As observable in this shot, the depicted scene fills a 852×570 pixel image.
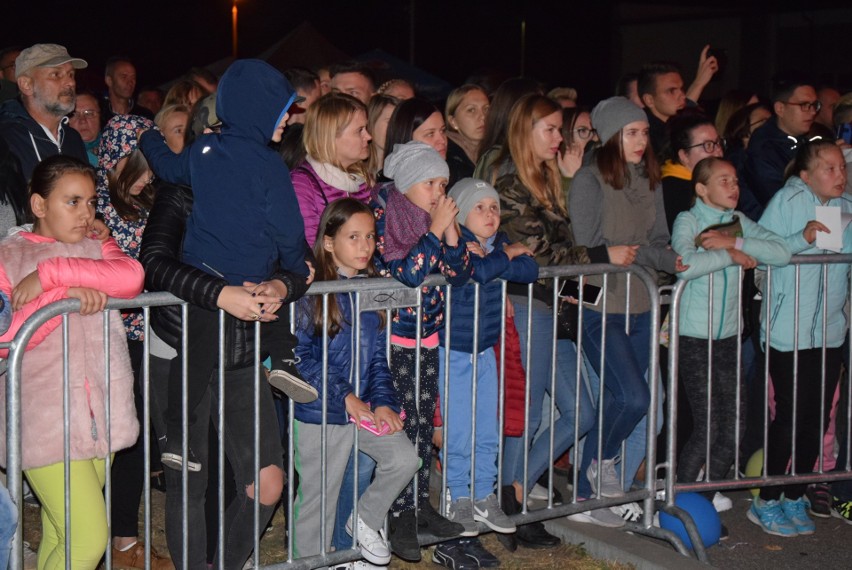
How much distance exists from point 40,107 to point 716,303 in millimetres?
4040

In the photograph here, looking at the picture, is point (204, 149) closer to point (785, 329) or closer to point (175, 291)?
point (175, 291)

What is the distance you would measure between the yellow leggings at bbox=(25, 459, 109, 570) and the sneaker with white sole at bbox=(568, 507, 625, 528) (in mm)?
2918

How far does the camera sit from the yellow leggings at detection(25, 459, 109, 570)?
4473mm

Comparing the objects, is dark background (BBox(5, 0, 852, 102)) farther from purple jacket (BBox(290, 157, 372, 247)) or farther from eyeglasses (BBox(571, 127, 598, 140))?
purple jacket (BBox(290, 157, 372, 247))

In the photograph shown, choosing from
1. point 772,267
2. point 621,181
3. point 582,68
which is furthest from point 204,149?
point 582,68

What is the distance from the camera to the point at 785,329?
6.70 meters

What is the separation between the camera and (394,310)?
5.39 m

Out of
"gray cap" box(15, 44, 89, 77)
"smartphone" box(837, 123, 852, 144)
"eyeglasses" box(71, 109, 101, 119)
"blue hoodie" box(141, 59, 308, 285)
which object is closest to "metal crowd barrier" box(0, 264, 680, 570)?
"blue hoodie" box(141, 59, 308, 285)

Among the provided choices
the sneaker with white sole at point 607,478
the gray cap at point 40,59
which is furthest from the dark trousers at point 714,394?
the gray cap at point 40,59

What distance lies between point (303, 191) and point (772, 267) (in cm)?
302

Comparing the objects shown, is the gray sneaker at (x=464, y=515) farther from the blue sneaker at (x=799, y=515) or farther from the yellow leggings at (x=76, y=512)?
the blue sneaker at (x=799, y=515)

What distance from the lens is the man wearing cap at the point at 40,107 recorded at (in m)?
5.88

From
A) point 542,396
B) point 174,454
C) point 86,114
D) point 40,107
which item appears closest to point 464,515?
point 542,396

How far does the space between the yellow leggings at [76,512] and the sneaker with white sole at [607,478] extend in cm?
293
